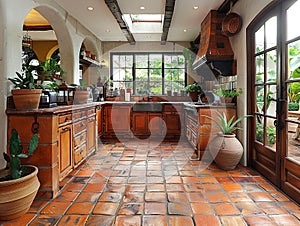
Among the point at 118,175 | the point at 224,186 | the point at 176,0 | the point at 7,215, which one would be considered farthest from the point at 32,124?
the point at 176,0

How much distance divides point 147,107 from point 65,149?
2998 millimetres

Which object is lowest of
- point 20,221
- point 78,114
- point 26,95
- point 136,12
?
point 20,221

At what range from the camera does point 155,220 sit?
6.64 feet

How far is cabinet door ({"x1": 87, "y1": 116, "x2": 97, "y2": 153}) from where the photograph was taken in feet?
12.9

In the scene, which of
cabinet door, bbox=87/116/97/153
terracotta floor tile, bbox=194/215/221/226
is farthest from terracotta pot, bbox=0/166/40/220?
cabinet door, bbox=87/116/97/153

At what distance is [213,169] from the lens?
344 centimetres

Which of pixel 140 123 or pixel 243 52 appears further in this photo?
pixel 140 123

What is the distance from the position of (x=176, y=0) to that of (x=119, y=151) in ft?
9.20

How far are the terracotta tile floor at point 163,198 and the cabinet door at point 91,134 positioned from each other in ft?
1.11

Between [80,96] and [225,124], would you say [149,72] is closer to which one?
[80,96]

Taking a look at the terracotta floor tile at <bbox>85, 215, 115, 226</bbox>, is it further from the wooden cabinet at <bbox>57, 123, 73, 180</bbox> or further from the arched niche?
the arched niche

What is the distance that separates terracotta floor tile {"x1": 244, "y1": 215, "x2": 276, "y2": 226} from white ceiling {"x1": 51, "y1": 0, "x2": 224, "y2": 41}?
3.23m

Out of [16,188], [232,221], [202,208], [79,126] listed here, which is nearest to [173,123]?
[79,126]

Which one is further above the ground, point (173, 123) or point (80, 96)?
point (80, 96)
